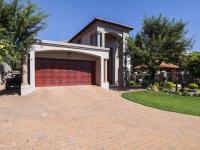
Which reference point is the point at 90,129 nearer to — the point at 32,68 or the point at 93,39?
the point at 32,68

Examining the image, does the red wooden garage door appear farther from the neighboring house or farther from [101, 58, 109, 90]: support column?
[101, 58, 109, 90]: support column

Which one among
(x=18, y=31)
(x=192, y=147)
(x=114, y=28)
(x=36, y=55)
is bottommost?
(x=192, y=147)

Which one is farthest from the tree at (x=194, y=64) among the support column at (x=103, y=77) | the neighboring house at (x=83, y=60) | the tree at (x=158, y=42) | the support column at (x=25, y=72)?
the support column at (x=25, y=72)

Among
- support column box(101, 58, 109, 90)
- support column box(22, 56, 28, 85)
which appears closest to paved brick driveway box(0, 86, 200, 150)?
support column box(22, 56, 28, 85)

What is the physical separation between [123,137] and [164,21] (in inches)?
680

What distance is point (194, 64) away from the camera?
81.6 ft

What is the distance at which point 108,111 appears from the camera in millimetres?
9156

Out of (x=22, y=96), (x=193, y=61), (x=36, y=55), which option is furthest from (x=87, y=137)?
(x=193, y=61)

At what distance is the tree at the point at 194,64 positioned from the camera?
24.4m

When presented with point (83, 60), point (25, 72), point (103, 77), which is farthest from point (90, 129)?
point (83, 60)

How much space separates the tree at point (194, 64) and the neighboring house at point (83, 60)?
9.20 metres

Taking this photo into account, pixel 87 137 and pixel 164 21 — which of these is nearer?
pixel 87 137

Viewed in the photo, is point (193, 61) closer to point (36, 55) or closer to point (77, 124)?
point (36, 55)

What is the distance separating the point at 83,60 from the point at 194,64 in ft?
53.2
